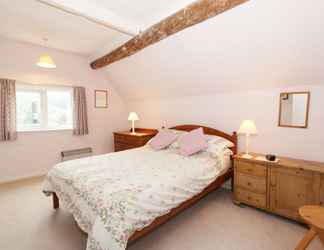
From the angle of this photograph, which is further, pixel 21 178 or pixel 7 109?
pixel 21 178

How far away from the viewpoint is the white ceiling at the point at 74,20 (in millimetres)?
2451

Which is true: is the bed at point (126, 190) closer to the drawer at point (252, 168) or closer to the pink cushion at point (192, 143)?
the pink cushion at point (192, 143)

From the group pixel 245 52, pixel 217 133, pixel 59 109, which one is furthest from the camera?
pixel 59 109

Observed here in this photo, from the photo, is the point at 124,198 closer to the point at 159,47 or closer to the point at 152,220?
the point at 152,220

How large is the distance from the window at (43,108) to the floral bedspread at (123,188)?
2.14 m

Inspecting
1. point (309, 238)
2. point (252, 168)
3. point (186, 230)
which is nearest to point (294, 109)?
point (252, 168)

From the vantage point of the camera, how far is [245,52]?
255 cm

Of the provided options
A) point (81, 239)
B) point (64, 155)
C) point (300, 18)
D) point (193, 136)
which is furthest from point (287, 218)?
point (64, 155)

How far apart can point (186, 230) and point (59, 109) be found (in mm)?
3936

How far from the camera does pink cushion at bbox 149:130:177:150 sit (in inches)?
139

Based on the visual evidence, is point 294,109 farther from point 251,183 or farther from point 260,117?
point 251,183

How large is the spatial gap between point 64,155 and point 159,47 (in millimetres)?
3302

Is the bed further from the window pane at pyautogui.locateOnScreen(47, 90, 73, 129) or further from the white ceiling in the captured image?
the window pane at pyautogui.locateOnScreen(47, 90, 73, 129)

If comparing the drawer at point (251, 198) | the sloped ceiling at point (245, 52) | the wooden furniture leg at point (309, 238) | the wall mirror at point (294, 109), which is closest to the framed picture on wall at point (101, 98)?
the sloped ceiling at point (245, 52)
